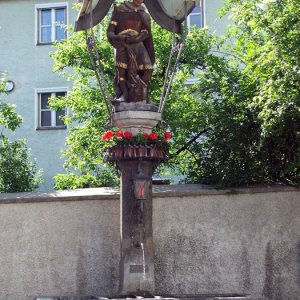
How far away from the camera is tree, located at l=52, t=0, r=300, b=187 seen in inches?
469

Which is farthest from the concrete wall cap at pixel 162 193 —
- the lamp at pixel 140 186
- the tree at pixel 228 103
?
the lamp at pixel 140 186

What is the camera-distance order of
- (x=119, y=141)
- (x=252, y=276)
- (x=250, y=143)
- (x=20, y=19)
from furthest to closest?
(x=20, y=19), (x=250, y=143), (x=252, y=276), (x=119, y=141)

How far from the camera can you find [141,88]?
1095 centimetres

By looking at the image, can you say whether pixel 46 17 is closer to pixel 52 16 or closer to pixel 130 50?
pixel 52 16

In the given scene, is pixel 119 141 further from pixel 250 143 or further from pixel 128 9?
pixel 250 143

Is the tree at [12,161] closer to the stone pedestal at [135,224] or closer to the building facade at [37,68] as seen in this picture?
the building facade at [37,68]

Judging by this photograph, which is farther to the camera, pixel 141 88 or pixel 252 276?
pixel 252 276

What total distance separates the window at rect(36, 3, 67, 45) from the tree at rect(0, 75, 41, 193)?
25.3 ft

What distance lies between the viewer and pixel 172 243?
12078 millimetres

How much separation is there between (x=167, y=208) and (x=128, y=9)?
10.9 feet

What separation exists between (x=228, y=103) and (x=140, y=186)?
3.70 meters

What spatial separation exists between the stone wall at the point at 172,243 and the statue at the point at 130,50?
2028 mm

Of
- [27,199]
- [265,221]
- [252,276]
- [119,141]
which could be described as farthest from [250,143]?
[27,199]

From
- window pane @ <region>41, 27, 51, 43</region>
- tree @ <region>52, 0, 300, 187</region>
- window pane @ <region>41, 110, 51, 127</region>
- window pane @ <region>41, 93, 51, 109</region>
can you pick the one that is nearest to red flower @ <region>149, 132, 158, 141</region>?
tree @ <region>52, 0, 300, 187</region>
